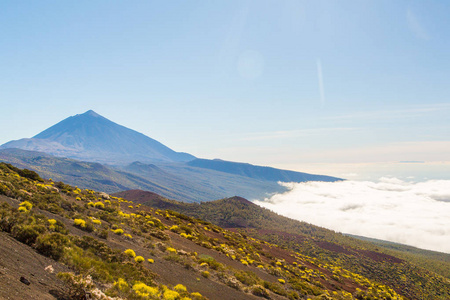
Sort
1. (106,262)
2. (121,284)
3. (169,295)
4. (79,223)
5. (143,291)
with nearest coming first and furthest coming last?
1. (121,284)
2. (143,291)
3. (169,295)
4. (106,262)
5. (79,223)

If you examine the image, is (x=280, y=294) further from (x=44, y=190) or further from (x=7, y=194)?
(x=44, y=190)

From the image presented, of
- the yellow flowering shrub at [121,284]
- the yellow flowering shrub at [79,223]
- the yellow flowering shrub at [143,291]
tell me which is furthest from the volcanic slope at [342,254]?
the yellow flowering shrub at [121,284]

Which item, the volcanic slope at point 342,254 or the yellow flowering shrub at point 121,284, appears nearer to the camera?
the yellow flowering shrub at point 121,284

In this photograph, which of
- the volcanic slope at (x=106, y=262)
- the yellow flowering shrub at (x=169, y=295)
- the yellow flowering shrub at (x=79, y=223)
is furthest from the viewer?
the yellow flowering shrub at (x=79, y=223)

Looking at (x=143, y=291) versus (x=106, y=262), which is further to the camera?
(x=106, y=262)

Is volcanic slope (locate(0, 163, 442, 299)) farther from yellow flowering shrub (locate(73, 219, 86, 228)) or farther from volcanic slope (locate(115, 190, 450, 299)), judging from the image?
volcanic slope (locate(115, 190, 450, 299))

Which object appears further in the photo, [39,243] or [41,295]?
[39,243]

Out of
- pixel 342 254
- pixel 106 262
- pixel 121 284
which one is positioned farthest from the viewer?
pixel 342 254

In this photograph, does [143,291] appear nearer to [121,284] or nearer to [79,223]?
[121,284]

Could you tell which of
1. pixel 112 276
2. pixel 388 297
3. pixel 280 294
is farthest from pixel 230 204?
pixel 112 276

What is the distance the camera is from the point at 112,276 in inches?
483

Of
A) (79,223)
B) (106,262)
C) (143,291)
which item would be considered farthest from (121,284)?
(79,223)

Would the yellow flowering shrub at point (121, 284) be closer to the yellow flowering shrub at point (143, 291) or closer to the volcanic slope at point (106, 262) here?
the volcanic slope at point (106, 262)

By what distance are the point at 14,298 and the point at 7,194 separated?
17.1 m
